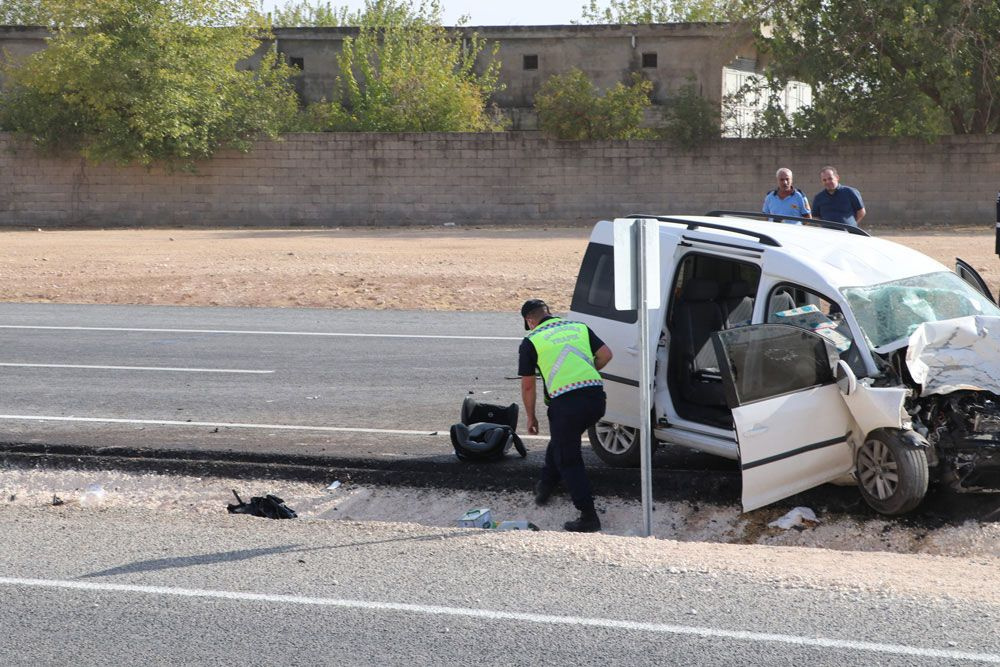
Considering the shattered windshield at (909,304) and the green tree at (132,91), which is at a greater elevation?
the green tree at (132,91)

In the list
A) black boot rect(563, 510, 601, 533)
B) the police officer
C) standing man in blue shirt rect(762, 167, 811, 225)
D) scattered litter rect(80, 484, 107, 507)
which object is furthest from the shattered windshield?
scattered litter rect(80, 484, 107, 507)

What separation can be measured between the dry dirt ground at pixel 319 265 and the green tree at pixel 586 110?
3.47m

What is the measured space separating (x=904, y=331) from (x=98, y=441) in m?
6.93

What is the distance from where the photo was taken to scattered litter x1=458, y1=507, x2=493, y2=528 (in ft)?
27.7

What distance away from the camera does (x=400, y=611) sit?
625cm

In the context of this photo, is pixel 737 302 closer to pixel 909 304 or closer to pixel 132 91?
pixel 909 304

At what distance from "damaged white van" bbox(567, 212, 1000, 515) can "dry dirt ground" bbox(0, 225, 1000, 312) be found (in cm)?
1115

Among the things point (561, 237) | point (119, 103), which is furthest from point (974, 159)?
point (119, 103)

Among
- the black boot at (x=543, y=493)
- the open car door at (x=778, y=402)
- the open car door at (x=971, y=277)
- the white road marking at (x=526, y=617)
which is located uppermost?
the open car door at (x=971, y=277)

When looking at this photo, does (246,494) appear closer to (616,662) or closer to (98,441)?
(98,441)

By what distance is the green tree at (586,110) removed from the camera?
35.7m

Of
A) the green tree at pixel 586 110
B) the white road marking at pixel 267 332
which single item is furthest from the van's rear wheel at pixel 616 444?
the green tree at pixel 586 110

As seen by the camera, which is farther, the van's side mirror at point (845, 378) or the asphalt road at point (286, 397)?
the asphalt road at point (286, 397)

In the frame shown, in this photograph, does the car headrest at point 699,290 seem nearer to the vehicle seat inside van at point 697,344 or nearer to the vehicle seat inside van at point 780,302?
the vehicle seat inside van at point 697,344
